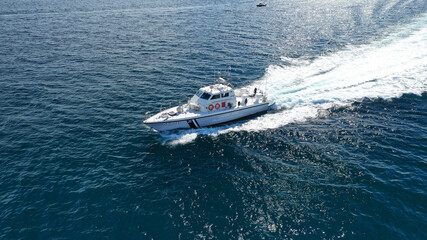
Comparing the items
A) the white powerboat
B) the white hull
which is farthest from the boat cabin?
the white hull

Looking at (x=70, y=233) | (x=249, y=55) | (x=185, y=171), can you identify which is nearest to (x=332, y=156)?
(x=185, y=171)

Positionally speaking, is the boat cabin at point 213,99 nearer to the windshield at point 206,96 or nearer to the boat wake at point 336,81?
the windshield at point 206,96

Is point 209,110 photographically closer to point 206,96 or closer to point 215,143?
point 206,96

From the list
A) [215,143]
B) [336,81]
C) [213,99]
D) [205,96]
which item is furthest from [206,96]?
[336,81]

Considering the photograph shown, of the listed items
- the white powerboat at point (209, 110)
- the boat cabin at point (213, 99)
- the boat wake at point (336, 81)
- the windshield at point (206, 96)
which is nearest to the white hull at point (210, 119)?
the white powerboat at point (209, 110)

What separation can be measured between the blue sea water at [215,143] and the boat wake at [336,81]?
320mm

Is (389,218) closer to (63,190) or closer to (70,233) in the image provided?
(70,233)

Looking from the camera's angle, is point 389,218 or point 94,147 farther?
point 94,147

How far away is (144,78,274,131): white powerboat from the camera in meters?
36.2

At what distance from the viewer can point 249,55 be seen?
210 ft

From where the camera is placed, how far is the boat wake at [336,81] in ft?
130

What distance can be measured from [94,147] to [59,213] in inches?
421

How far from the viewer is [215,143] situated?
34531mm

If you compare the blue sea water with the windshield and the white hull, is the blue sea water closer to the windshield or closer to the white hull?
the white hull
